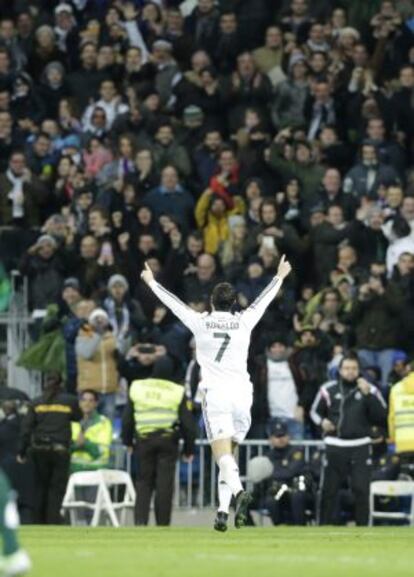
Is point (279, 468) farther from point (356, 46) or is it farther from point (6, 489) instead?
A: point (6, 489)

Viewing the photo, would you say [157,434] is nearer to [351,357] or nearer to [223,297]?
[351,357]

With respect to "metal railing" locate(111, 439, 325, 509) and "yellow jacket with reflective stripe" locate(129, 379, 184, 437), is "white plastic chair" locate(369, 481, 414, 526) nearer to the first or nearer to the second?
"metal railing" locate(111, 439, 325, 509)

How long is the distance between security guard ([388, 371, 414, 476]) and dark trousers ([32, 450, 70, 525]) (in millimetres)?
3857

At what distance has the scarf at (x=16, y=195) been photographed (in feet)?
112

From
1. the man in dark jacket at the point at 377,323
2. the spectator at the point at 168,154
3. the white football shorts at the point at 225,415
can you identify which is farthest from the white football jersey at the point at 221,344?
the spectator at the point at 168,154

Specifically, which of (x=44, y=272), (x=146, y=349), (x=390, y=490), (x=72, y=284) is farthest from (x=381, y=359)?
(x=44, y=272)

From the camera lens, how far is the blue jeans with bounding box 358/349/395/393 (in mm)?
30719

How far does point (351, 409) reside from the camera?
29188 millimetres

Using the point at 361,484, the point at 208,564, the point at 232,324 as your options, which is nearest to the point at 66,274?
the point at 361,484

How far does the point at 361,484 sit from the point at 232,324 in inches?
247

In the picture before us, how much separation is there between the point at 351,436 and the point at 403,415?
0.88 m

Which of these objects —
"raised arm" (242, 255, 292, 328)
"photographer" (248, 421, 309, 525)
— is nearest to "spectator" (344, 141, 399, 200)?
"photographer" (248, 421, 309, 525)

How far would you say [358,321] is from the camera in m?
30.7

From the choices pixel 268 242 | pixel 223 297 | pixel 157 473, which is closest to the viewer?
pixel 223 297
